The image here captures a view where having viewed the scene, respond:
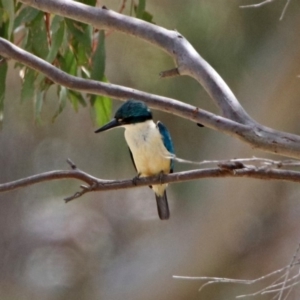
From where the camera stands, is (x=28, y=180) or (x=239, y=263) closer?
(x=28, y=180)

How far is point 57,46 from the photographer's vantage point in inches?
96.7

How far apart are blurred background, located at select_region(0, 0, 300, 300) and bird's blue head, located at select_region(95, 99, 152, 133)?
1503 mm

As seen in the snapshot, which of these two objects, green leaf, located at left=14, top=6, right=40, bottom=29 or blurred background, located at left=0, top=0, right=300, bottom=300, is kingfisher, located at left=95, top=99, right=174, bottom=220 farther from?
blurred background, located at left=0, top=0, right=300, bottom=300

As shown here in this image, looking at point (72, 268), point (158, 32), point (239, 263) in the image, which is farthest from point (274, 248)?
point (158, 32)

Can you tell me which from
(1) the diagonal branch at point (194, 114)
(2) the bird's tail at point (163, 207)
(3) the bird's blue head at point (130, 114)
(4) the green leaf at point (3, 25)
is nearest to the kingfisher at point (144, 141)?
(3) the bird's blue head at point (130, 114)

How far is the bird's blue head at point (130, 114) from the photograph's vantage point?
98.3 inches

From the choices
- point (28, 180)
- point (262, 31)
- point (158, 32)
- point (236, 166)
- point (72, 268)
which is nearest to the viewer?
point (236, 166)

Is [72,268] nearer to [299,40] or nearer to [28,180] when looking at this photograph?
[299,40]

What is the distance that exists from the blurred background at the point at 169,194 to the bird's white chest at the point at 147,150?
1458mm

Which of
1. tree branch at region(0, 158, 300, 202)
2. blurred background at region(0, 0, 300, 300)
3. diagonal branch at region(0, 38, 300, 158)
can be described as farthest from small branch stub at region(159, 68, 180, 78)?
blurred background at region(0, 0, 300, 300)

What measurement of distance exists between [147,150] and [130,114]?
0.14 meters

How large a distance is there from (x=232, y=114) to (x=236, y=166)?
0.46 feet

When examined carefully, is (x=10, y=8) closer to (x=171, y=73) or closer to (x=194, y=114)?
(x=171, y=73)

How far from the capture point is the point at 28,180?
189 centimetres
